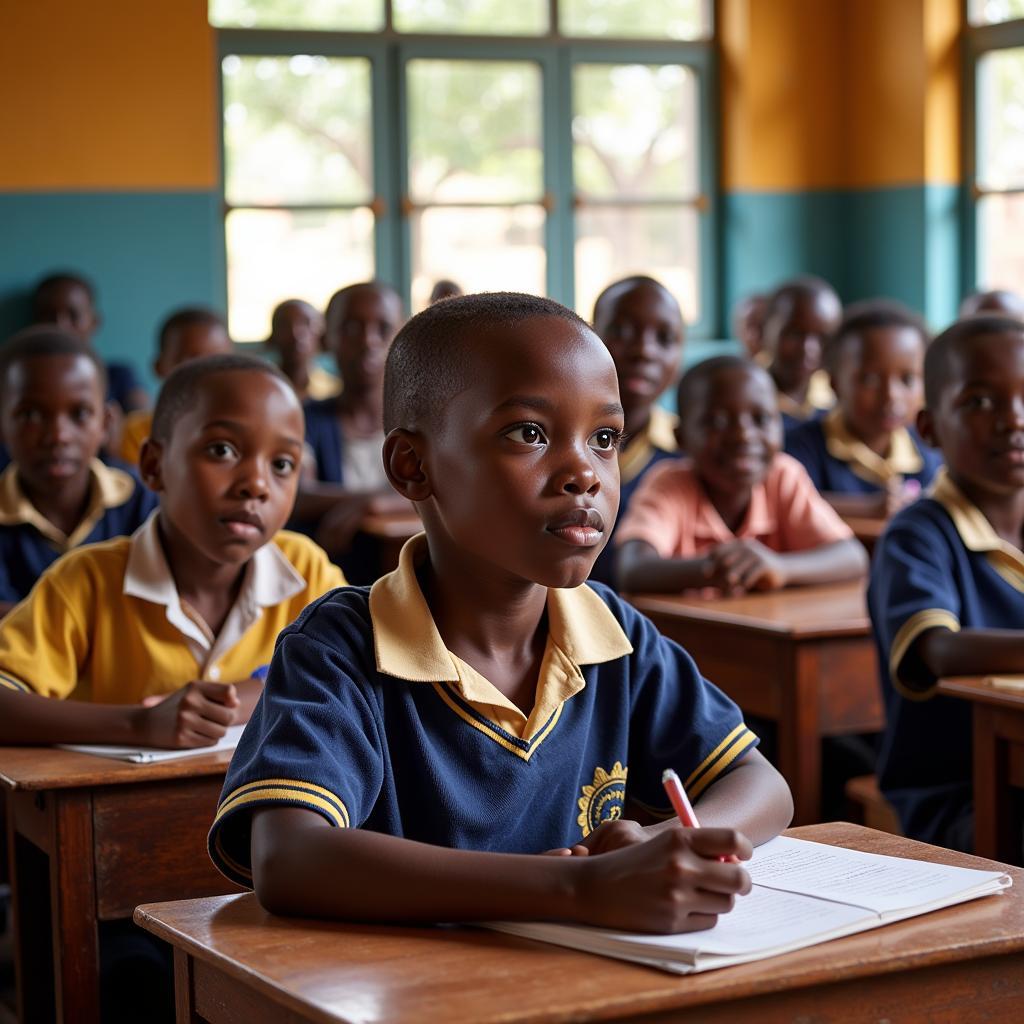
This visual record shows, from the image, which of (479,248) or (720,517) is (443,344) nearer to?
(720,517)

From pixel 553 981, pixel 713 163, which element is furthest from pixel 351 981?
pixel 713 163

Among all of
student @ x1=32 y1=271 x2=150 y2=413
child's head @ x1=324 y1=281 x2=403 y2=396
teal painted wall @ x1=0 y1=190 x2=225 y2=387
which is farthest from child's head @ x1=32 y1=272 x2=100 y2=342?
child's head @ x1=324 y1=281 x2=403 y2=396

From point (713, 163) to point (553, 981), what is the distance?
8.20m

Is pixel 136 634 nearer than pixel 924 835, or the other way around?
pixel 136 634

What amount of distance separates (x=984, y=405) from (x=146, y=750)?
1400 mm

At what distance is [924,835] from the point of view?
2.57 m

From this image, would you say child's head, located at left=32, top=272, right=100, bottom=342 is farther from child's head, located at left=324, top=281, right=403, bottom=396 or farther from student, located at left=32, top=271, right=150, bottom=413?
child's head, located at left=324, top=281, right=403, bottom=396

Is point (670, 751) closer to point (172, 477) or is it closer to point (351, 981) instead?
point (351, 981)

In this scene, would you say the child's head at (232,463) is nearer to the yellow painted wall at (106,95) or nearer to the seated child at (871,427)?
the seated child at (871,427)

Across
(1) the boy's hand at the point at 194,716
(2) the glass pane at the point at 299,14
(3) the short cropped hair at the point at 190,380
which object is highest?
(2) the glass pane at the point at 299,14

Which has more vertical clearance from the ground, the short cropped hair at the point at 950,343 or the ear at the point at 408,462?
the short cropped hair at the point at 950,343

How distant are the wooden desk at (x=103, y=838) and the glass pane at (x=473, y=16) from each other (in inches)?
262

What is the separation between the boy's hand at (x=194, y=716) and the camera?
212 centimetres

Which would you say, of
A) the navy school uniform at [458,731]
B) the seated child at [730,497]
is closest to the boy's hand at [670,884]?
the navy school uniform at [458,731]
